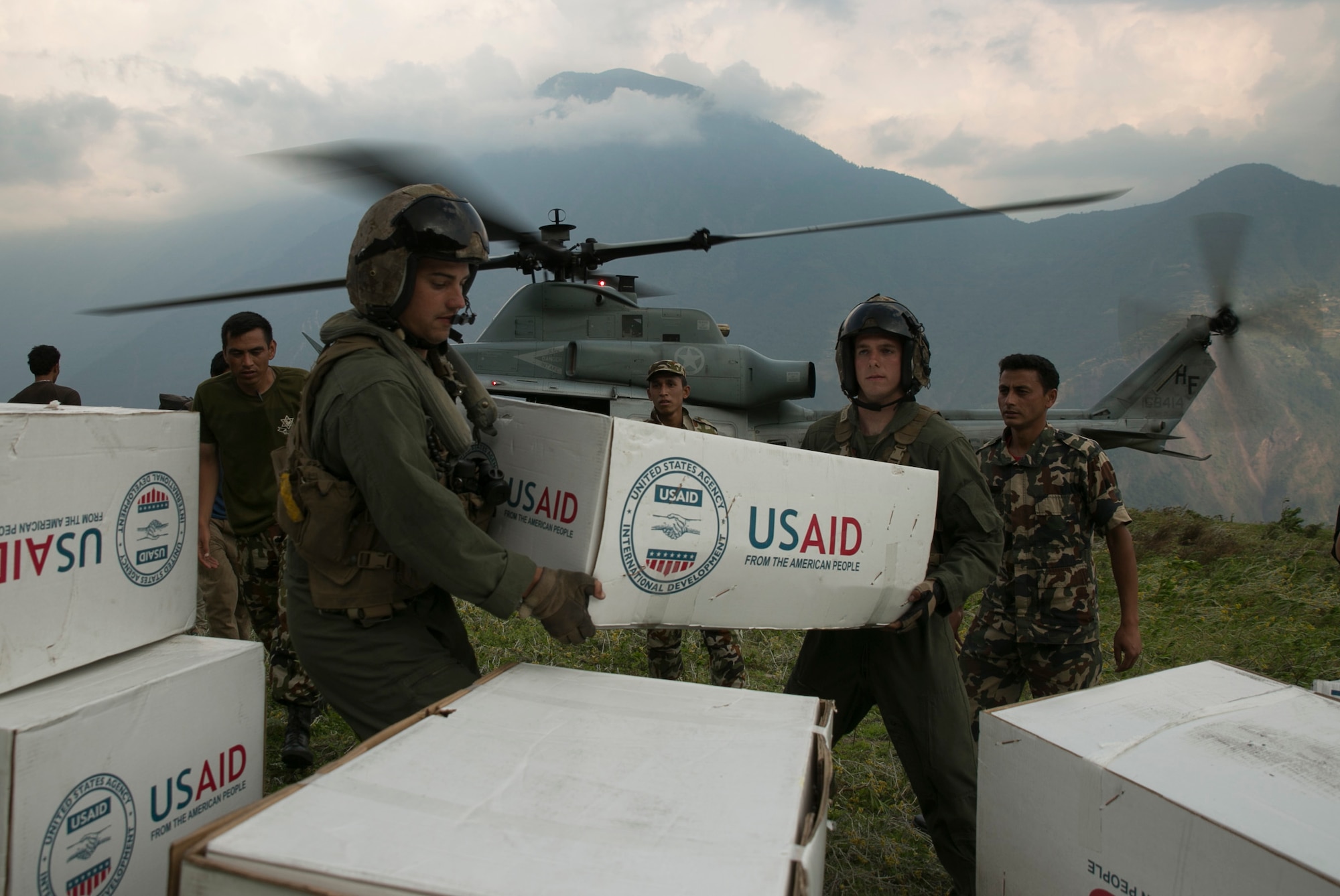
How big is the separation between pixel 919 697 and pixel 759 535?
0.85 meters

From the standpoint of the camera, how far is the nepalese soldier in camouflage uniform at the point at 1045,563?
3.23 metres

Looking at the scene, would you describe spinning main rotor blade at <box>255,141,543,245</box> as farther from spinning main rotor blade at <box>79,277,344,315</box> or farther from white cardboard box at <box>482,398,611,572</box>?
white cardboard box at <box>482,398,611,572</box>

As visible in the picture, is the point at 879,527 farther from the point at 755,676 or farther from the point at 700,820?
the point at 755,676

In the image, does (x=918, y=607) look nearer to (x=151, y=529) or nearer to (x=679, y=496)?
(x=679, y=496)

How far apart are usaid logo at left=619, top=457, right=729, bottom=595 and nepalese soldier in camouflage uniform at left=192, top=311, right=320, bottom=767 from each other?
2.51 metres

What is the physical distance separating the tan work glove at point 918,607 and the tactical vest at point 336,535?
1385mm

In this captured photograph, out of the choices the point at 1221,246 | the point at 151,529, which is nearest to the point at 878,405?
the point at 151,529

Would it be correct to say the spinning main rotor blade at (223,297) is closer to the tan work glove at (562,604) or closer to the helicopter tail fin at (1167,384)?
the tan work glove at (562,604)

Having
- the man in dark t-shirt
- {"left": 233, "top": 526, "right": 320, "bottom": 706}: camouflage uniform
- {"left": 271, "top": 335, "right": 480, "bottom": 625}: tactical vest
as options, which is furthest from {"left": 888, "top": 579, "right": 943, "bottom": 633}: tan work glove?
the man in dark t-shirt

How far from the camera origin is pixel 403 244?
2.04m

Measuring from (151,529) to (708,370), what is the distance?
26.1ft

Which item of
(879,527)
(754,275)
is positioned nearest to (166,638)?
(879,527)

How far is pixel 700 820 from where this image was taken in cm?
117

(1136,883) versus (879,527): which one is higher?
(879,527)
